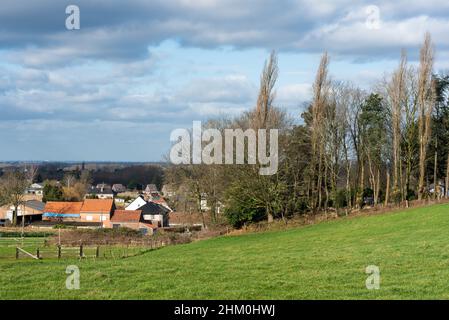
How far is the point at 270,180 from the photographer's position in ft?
141

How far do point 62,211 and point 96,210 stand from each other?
6562 mm

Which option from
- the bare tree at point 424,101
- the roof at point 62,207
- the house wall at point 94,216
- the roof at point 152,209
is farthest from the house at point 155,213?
the bare tree at point 424,101

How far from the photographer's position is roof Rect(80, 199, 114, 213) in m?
83.6

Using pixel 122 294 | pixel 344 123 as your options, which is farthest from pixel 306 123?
pixel 122 294

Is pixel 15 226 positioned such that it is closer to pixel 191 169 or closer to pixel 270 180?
pixel 191 169

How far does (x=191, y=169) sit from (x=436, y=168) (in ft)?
75.0

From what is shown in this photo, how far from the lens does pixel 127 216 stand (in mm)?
78938

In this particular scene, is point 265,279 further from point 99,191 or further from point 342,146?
point 99,191

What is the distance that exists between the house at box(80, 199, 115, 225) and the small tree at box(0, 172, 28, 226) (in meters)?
9.44

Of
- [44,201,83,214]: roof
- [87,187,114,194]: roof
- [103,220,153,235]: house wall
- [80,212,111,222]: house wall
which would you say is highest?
[87,187,114,194]: roof

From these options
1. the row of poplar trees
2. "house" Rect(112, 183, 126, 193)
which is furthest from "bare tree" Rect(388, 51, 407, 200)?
"house" Rect(112, 183, 126, 193)

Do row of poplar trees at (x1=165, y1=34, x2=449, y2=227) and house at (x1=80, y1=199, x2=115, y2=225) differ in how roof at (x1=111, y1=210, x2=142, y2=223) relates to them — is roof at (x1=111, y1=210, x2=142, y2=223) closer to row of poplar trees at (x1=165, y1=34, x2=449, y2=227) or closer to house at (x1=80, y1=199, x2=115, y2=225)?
house at (x1=80, y1=199, x2=115, y2=225)

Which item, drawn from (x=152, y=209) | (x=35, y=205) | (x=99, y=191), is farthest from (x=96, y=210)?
(x=99, y=191)

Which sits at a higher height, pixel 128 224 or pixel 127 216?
pixel 127 216
